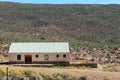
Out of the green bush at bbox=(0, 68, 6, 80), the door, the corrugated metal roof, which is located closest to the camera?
the green bush at bbox=(0, 68, 6, 80)

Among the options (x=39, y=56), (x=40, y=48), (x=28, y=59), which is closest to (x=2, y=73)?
(x=39, y=56)

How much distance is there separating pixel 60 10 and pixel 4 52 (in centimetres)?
4844

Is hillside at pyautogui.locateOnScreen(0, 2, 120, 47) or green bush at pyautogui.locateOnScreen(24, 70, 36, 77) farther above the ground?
hillside at pyautogui.locateOnScreen(0, 2, 120, 47)

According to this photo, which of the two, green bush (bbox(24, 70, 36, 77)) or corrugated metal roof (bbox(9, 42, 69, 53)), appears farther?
corrugated metal roof (bbox(9, 42, 69, 53))

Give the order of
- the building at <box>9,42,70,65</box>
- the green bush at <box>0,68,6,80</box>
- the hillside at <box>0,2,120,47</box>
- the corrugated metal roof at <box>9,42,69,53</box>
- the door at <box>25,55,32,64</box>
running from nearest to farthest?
the green bush at <box>0,68,6,80</box> → the building at <box>9,42,70,65</box> → the corrugated metal roof at <box>9,42,69,53</box> → the door at <box>25,55,32,64</box> → the hillside at <box>0,2,120,47</box>

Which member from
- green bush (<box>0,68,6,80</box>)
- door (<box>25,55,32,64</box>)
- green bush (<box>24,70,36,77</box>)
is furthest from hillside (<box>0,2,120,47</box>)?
green bush (<box>0,68,6,80</box>)

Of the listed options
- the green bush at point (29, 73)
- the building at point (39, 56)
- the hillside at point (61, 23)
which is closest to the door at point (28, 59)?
the building at point (39, 56)

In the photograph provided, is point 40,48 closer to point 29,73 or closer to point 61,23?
point 29,73

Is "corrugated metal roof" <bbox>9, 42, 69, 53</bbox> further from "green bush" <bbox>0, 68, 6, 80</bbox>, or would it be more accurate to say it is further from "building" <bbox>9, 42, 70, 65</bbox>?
"green bush" <bbox>0, 68, 6, 80</bbox>

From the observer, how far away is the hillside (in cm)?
10094

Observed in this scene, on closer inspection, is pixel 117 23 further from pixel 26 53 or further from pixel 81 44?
pixel 26 53

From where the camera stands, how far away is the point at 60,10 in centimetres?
12581

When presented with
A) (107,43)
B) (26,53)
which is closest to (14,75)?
(26,53)

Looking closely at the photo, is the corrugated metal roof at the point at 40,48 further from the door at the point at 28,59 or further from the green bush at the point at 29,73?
the green bush at the point at 29,73
